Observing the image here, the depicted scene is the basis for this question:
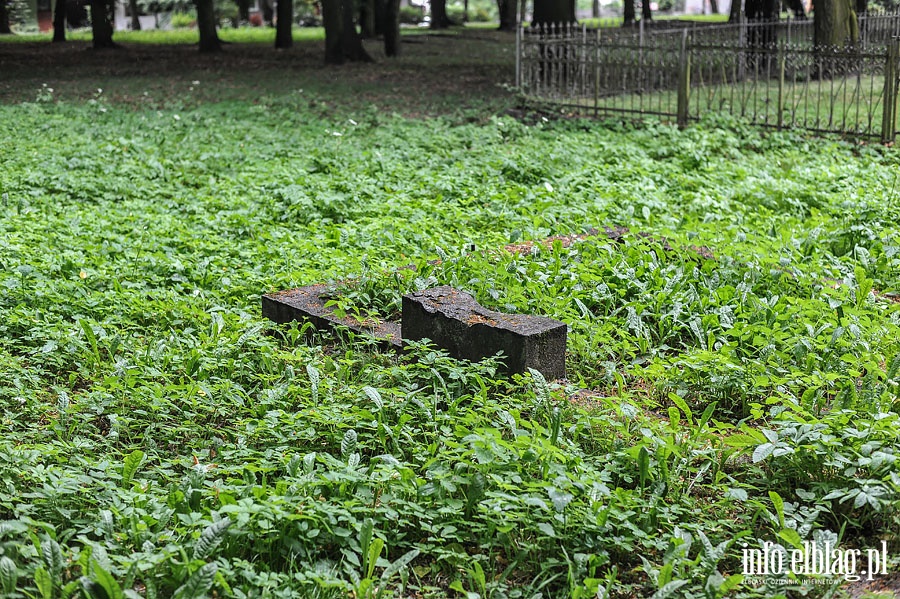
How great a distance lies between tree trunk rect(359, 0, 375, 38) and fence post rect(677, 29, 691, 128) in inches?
735

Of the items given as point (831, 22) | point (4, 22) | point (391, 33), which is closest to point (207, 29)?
point (391, 33)

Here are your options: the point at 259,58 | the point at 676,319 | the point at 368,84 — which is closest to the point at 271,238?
the point at 676,319

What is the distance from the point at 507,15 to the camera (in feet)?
136

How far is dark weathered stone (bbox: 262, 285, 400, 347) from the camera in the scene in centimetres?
544

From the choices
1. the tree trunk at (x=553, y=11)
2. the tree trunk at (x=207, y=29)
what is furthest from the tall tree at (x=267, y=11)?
the tree trunk at (x=553, y=11)

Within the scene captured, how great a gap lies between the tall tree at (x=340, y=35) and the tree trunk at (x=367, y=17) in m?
7.69

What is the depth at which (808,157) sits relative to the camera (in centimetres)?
1079

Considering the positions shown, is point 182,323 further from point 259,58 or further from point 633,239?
point 259,58

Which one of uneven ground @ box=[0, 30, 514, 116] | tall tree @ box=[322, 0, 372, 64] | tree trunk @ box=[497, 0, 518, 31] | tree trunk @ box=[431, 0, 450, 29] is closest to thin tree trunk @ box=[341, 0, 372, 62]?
tall tree @ box=[322, 0, 372, 64]

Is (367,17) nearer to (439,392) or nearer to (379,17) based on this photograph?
(379,17)

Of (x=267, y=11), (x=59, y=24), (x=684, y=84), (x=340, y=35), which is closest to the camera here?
(x=684, y=84)

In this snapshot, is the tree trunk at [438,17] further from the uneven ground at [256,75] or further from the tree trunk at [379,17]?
the uneven ground at [256,75]

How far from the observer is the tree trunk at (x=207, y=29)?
88.4 feet

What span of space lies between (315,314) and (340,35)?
718 inches
